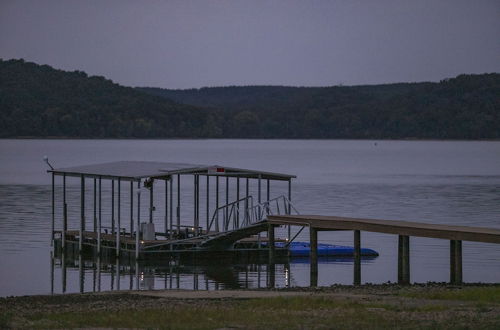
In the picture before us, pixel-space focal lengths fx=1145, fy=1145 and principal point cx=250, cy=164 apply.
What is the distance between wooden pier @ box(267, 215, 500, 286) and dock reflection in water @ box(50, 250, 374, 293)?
4.41ft

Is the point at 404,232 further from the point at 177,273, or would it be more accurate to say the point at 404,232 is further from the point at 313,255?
the point at 177,273

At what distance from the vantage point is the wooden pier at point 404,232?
22.8m

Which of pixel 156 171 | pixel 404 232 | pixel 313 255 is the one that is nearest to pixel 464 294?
pixel 404 232

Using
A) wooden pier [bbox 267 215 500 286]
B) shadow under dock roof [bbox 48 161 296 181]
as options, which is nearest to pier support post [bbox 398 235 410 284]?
wooden pier [bbox 267 215 500 286]

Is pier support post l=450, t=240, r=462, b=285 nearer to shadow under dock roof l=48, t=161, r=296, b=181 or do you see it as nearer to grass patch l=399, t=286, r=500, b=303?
grass patch l=399, t=286, r=500, b=303

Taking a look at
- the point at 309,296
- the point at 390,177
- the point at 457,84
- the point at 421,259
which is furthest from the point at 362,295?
the point at 457,84

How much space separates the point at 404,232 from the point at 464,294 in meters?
5.85

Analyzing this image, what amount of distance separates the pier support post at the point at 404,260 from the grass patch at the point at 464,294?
516 cm

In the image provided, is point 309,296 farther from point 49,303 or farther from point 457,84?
point 457,84

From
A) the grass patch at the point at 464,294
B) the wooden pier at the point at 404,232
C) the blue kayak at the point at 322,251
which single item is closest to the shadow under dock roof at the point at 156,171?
the blue kayak at the point at 322,251

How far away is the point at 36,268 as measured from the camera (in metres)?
30.3

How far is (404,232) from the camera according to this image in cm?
2423

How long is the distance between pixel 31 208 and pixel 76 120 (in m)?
140

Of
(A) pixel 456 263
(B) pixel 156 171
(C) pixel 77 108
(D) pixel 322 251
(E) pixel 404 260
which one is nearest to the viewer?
(A) pixel 456 263
